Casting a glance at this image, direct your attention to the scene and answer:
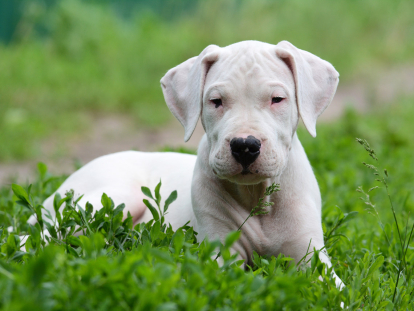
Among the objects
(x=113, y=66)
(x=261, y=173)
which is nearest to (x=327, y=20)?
(x=113, y=66)

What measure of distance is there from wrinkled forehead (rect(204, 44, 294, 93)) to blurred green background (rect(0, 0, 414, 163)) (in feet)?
17.9

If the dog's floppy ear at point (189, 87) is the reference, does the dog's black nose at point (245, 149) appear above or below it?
below

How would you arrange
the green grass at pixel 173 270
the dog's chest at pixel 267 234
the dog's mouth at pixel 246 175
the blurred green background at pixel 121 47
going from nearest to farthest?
1. the green grass at pixel 173 270
2. the dog's mouth at pixel 246 175
3. the dog's chest at pixel 267 234
4. the blurred green background at pixel 121 47

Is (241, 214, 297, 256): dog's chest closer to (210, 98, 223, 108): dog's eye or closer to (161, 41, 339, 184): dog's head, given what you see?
(161, 41, 339, 184): dog's head

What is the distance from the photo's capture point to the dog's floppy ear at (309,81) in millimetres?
3111

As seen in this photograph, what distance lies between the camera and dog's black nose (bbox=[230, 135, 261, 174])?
2729 millimetres

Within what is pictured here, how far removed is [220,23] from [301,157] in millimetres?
9325

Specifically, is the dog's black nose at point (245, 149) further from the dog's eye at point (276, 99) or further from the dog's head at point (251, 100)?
the dog's eye at point (276, 99)

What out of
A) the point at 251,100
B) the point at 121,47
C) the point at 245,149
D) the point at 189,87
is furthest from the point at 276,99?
the point at 121,47

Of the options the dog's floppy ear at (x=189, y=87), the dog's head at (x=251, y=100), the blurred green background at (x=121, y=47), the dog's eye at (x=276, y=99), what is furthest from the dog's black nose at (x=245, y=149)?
the blurred green background at (x=121, y=47)

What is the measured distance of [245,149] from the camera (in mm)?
2746

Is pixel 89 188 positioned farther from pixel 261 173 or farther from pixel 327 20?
pixel 327 20

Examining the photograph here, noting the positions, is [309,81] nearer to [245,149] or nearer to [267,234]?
[245,149]

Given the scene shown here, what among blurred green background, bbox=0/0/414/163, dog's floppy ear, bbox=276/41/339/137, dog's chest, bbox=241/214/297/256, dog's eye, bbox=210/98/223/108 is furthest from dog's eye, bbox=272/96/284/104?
blurred green background, bbox=0/0/414/163
